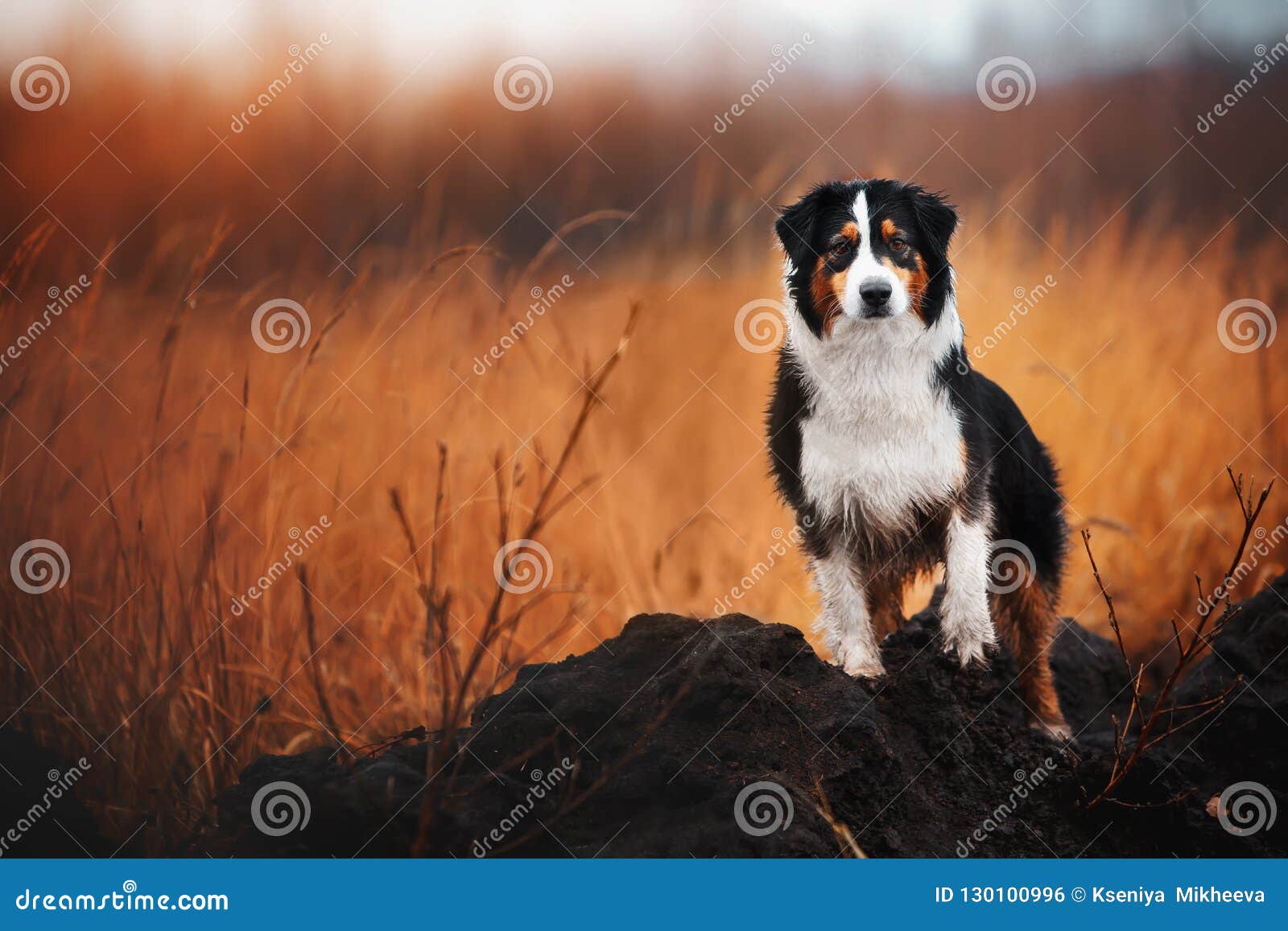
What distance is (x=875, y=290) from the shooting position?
13.8 feet

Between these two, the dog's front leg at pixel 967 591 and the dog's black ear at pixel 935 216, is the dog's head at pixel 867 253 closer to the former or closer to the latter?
the dog's black ear at pixel 935 216

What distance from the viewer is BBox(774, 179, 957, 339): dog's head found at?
4262mm

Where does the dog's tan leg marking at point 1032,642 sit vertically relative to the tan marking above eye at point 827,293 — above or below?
below

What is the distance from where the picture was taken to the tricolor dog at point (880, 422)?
14.6 feet

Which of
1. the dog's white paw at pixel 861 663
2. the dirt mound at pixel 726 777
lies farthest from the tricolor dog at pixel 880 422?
the dirt mound at pixel 726 777

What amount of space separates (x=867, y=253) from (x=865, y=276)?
0.50ft

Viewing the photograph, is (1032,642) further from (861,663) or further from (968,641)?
(861,663)

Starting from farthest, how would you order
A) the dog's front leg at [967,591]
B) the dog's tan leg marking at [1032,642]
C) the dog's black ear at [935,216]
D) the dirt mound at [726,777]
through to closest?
the dog's tan leg marking at [1032,642], the dog's front leg at [967,591], the dog's black ear at [935,216], the dirt mound at [726,777]

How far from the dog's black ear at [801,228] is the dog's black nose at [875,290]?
394mm

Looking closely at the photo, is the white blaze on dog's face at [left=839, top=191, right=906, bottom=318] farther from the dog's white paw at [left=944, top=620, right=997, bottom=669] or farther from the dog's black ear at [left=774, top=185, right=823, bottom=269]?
the dog's white paw at [left=944, top=620, right=997, bottom=669]

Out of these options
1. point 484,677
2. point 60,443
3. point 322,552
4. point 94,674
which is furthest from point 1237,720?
point 60,443

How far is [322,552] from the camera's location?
214 inches

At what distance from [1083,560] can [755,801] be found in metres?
3.37

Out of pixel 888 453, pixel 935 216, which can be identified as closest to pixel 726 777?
pixel 888 453
